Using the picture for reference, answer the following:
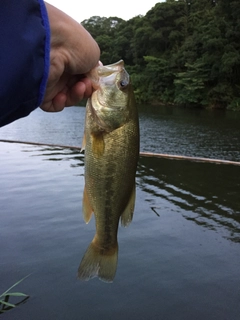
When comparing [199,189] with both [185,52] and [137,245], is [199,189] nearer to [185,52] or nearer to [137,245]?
[137,245]

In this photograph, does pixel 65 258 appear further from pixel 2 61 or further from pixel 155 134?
pixel 155 134

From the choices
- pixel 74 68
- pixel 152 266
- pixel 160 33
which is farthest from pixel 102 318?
pixel 160 33

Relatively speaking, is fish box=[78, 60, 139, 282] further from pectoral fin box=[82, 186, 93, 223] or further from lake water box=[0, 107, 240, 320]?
lake water box=[0, 107, 240, 320]

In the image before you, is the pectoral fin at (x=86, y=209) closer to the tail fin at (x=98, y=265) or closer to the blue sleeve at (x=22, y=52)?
the tail fin at (x=98, y=265)

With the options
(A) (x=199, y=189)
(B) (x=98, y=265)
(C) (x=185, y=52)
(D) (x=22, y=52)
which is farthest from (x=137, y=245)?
(C) (x=185, y=52)

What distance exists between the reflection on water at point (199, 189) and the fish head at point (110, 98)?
6.30 m

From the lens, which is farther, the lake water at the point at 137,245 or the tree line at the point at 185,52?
the tree line at the point at 185,52

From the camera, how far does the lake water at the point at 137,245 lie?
537cm

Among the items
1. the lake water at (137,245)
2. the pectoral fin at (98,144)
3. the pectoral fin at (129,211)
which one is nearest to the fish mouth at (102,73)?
the pectoral fin at (98,144)

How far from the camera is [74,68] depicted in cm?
182

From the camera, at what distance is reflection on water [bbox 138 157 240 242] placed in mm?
8850

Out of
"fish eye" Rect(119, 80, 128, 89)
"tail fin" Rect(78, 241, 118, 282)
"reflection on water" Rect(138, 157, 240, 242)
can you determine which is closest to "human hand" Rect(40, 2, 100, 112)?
"fish eye" Rect(119, 80, 128, 89)

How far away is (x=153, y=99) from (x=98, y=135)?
55.5m

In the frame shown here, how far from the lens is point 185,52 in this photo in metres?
50.8
